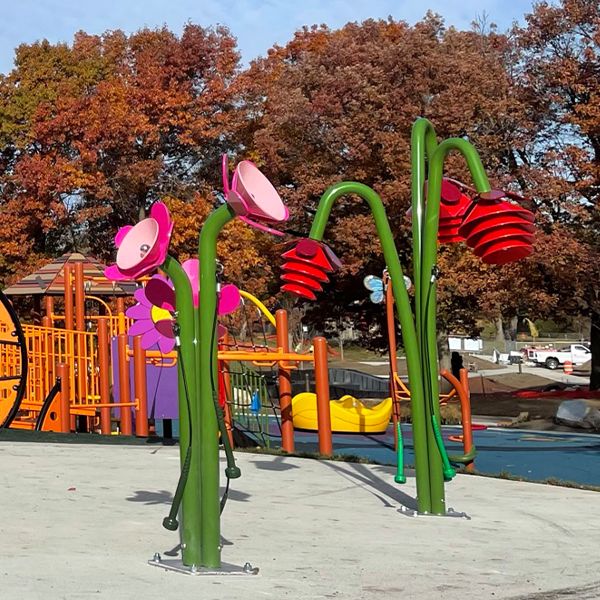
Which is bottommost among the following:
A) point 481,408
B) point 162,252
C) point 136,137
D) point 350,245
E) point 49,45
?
point 481,408

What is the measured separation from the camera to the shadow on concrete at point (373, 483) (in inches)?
321

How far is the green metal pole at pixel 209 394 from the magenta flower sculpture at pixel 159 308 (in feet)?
0.85

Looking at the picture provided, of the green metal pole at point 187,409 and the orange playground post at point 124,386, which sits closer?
the green metal pole at point 187,409

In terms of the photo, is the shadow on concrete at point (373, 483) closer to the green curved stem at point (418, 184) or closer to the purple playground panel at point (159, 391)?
the green curved stem at point (418, 184)

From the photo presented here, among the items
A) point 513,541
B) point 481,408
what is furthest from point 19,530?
point 481,408

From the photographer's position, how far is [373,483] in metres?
9.20

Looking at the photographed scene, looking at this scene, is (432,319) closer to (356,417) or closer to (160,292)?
(160,292)

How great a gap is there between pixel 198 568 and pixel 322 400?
6484 mm

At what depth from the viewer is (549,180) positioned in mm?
24703

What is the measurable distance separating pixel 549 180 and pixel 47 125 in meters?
17.1

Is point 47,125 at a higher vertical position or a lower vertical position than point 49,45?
lower

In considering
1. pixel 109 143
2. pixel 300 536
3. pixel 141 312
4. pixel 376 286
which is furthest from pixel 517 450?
pixel 109 143

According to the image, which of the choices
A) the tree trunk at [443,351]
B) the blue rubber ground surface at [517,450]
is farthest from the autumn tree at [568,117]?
the blue rubber ground surface at [517,450]

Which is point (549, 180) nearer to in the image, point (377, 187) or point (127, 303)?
point (377, 187)
